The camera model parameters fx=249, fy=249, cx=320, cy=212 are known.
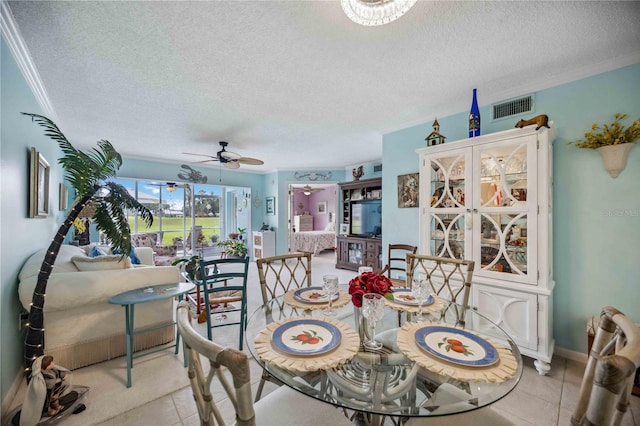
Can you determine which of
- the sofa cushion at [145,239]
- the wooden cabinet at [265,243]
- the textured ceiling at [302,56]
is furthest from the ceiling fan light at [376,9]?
the sofa cushion at [145,239]

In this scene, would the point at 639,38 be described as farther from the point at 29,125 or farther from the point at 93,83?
the point at 29,125

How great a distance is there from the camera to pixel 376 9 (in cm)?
124

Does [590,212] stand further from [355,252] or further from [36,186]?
[36,186]

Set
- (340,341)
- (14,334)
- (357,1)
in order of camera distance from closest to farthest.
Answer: (340,341)
(357,1)
(14,334)

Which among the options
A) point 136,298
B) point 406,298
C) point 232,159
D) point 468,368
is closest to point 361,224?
point 232,159

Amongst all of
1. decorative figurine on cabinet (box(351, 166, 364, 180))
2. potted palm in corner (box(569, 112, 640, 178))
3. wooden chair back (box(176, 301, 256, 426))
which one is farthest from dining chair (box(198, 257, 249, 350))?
decorative figurine on cabinet (box(351, 166, 364, 180))

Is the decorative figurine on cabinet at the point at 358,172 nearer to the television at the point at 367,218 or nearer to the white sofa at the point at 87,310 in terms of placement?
the television at the point at 367,218

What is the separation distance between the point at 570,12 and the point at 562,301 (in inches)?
88.7

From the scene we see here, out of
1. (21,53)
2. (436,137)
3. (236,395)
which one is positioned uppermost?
(21,53)

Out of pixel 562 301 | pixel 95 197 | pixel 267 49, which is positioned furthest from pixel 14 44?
pixel 562 301

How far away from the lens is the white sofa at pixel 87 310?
1.95 metres

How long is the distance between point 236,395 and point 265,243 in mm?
6141

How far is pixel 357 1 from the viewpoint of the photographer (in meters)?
1.23

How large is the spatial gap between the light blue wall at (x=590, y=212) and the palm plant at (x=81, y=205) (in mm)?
3711
